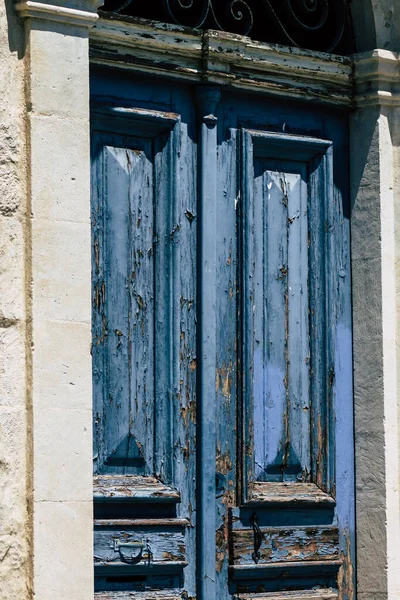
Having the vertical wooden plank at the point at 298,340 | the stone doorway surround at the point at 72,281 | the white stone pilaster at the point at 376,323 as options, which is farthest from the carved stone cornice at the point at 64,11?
the white stone pilaster at the point at 376,323

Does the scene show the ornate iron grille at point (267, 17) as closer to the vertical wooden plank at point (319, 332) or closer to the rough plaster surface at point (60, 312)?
the vertical wooden plank at point (319, 332)

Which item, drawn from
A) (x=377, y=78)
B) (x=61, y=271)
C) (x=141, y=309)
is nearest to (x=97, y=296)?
(x=141, y=309)

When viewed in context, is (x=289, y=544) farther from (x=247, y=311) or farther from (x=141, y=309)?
(x=141, y=309)

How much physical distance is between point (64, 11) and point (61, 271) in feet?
2.84

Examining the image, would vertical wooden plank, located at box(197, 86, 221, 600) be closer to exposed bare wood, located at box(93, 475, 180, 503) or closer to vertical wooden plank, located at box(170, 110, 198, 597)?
vertical wooden plank, located at box(170, 110, 198, 597)

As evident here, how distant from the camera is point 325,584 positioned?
19.2 feet

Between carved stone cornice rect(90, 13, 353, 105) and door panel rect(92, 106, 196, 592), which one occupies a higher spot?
carved stone cornice rect(90, 13, 353, 105)

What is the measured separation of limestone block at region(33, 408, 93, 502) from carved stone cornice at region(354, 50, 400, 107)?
6.57 feet

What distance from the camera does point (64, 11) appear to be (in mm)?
4914

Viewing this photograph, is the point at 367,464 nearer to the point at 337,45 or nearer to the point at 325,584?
the point at 325,584

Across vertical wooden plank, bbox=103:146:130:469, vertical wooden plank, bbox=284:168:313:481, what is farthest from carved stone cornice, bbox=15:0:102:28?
vertical wooden plank, bbox=284:168:313:481

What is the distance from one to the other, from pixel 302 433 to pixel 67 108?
172 cm

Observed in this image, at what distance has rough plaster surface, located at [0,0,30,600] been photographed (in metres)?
Answer: 4.68

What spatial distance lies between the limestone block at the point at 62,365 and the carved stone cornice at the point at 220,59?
1.12 meters
